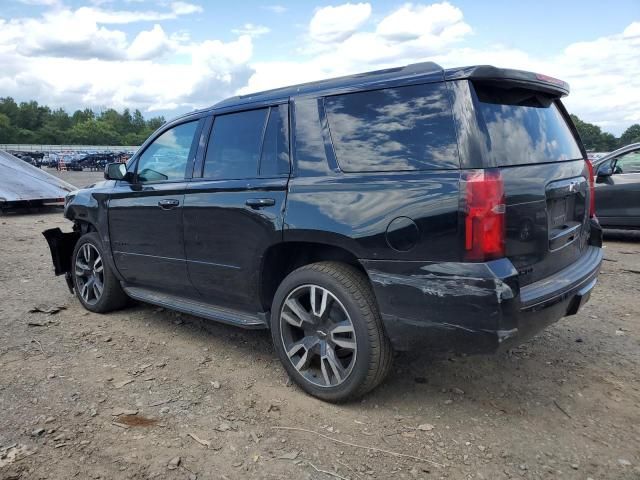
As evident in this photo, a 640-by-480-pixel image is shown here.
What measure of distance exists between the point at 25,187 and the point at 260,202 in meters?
12.9

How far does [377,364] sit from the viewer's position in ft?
9.90

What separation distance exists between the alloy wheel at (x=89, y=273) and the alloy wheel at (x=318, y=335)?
251cm

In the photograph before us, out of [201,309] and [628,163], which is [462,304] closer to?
[201,309]

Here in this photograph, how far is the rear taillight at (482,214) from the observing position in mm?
2607

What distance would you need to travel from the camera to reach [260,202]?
342 cm

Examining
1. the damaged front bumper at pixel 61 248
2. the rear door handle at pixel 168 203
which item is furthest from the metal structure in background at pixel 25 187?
the rear door handle at pixel 168 203

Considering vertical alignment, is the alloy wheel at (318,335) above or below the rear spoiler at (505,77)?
below

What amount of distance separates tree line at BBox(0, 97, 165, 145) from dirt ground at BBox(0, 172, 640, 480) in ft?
430

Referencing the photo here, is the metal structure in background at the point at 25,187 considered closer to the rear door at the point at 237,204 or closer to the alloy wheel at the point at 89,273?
the alloy wheel at the point at 89,273

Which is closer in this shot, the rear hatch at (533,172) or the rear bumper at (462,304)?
the rear bumper at (462,304)

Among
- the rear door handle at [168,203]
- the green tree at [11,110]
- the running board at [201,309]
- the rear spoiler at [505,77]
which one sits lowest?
the running board at [201,309]

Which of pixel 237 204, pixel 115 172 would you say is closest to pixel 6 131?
pixel 115 172

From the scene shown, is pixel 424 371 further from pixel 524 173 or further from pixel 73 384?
pixel 73 384

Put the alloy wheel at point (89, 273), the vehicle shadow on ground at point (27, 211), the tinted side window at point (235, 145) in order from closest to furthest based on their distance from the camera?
1. the tinted side window at point (235, 145)
2. the alloy wheel at point (89, 273)
3. the vehicle shadow on ground at point (27, 211)
